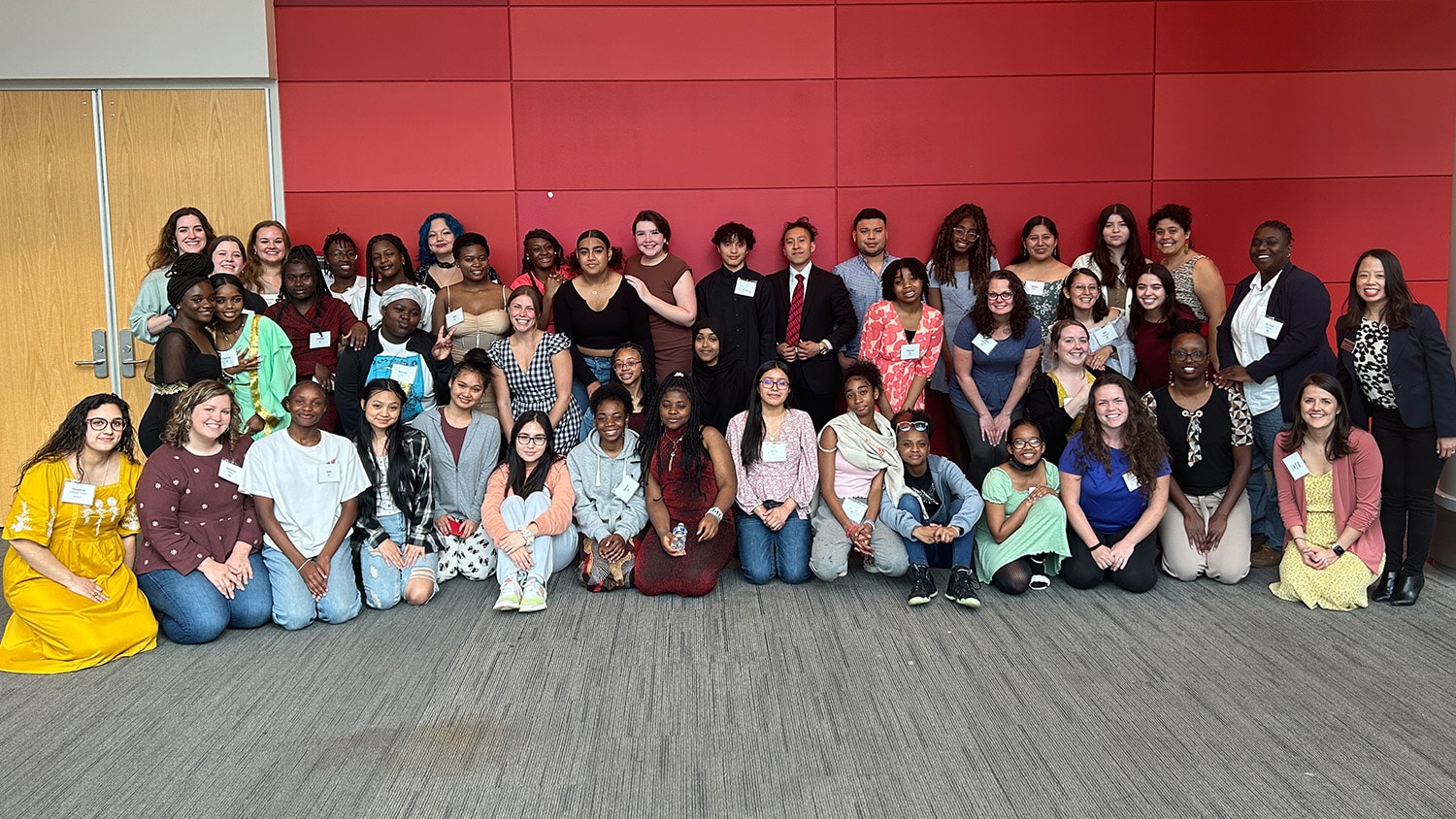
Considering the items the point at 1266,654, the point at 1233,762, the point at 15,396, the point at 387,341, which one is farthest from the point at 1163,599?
the point at 15,396

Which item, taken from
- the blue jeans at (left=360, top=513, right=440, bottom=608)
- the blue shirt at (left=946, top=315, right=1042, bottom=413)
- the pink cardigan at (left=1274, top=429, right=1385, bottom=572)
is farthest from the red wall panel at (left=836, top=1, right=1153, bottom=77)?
the blue jeans at (left=360, top=513, right=440, bottom=608)

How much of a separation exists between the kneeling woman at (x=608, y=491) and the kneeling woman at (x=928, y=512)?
1163mm

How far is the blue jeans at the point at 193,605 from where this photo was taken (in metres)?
3.90

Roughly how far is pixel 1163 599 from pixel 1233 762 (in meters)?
1.61

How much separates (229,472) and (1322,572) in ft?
14.7

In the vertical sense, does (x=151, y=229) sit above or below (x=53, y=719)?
above

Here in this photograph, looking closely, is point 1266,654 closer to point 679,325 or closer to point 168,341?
point 679,325

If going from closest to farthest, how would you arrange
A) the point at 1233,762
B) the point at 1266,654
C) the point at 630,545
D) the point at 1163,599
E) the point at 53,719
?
the point at 1233,762 < the point at 53,719 < the point at 1266,654 < the point at 1163,599 < the point at 630,545

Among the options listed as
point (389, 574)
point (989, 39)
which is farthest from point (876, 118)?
point (389, 574)

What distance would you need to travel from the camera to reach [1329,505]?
14.1 feet

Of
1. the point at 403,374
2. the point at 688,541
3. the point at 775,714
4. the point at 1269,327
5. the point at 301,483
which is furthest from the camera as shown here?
the point at 403,374

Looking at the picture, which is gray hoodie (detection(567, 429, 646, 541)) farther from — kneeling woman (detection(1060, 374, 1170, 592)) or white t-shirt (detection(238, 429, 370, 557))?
kneeling woman (detection(1060, 374, 1170, 592))

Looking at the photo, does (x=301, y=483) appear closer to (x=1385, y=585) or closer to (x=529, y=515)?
(x=529, y=515)

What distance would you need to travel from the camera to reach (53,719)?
3.20 metres
